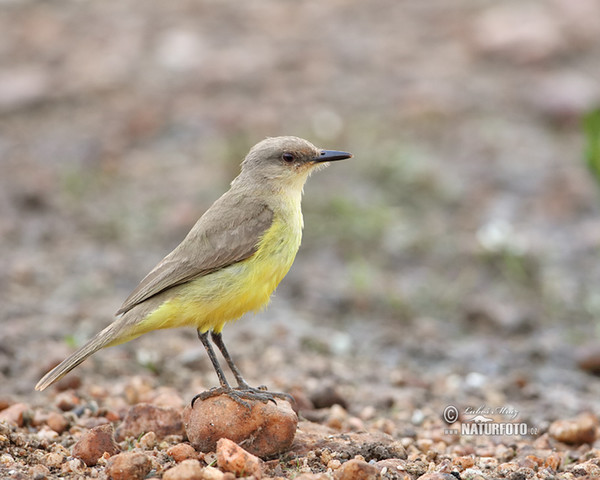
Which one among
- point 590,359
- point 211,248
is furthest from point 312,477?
point 590,359

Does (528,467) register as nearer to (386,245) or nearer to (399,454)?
(399,454)

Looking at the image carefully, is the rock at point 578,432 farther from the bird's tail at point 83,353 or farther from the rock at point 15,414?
the rock at point 15,414

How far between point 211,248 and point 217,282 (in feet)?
0.86

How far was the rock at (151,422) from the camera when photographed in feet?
17.9

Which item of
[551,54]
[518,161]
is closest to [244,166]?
[518,161]

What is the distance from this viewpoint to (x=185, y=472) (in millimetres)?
4426

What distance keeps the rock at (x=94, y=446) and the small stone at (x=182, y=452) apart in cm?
35

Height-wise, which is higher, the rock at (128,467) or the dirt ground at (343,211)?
the dirt ground at (343,211)

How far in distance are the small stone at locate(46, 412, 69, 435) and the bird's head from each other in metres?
2.15

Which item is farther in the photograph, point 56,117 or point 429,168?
point 56,117

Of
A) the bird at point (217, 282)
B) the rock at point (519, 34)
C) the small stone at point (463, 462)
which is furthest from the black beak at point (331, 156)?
the rock at point (519, 34)

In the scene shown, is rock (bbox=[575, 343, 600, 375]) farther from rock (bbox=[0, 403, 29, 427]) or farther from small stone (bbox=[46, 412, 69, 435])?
rock (bbox=[0, 403, 29, 427])

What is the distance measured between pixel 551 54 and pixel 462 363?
23.0ft

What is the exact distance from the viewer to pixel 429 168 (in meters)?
10.6
